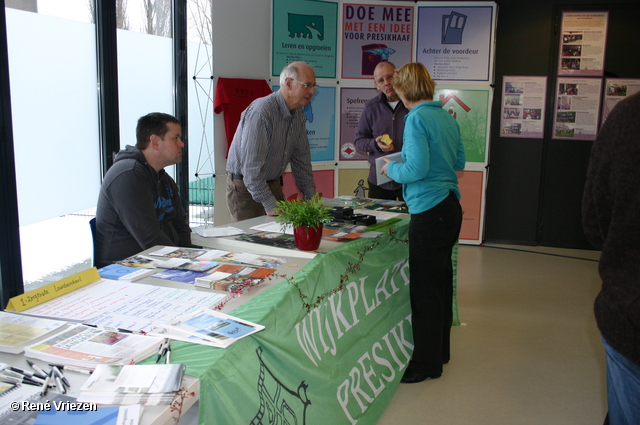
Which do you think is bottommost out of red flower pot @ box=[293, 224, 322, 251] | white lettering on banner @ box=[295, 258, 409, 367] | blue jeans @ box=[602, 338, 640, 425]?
white lettering on banner @ box=[295, 258, 409, 367]

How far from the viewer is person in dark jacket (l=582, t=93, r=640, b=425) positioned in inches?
40.6

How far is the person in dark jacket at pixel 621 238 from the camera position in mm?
Answer: 1032

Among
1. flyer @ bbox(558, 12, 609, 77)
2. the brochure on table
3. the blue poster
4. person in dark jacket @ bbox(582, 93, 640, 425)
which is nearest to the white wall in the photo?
the blue poster

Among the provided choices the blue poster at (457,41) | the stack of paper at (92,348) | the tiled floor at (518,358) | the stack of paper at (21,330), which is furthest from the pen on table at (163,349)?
the blue poster at (457,41)

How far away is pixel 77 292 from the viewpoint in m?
1.56

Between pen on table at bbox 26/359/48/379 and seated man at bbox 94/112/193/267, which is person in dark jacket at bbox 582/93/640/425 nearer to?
pen on table at bbox 26/359/48/379

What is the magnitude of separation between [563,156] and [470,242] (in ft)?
4.28

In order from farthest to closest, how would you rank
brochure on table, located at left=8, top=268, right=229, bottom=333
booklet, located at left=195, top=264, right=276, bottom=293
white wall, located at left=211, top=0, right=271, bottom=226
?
white wall, located at left=211, top=0, right=271, bottom=226, booklet, located at left=195, top=264, right=276, bottom=293, brochure on table, located at left=8, top=268, right=229, bottom=333

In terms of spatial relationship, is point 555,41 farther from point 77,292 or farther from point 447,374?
point 77,292

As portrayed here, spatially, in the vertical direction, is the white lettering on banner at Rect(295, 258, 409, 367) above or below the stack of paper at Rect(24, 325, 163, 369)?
below

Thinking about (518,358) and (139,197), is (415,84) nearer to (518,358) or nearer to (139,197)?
(139,197)

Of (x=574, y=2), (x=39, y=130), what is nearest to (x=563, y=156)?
(x=574, y=2)

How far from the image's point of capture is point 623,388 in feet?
3.77

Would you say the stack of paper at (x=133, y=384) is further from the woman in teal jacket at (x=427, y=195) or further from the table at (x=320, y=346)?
the woman in teal jacket at (x=427, y=195)
